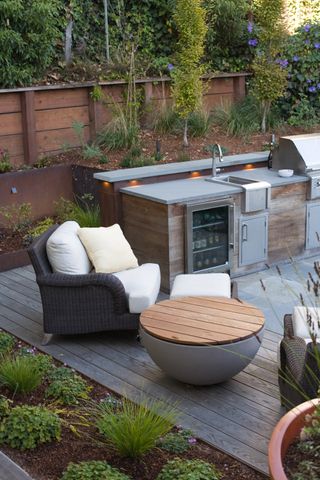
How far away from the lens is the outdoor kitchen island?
21.9ft

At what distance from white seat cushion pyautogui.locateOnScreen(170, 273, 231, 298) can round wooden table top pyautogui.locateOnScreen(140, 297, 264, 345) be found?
22 centimetres

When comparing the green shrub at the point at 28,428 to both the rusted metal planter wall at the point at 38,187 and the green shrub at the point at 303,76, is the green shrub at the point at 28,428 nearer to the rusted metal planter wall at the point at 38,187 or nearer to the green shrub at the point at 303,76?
the rusted metal planter wall at the point at 38,187

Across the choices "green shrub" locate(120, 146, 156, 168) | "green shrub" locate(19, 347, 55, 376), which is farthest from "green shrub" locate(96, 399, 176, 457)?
"green shrub" locate(120, 146, 156, 168)

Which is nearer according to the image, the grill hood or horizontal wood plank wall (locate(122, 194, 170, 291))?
horizontal wood plank wall (locate(122, 194, 170, 291))

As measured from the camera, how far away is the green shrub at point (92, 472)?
11.1 ft

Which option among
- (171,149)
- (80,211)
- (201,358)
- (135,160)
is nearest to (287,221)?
(135,160)

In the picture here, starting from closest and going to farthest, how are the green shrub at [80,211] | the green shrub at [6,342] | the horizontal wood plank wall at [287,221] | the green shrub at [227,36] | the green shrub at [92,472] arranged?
the green shrub at [92,472] < the green shrub at [6,342] < the horizontal wood plank wall at [287,221] < the green shrub at [80,211] < the green shrub at [227,36]

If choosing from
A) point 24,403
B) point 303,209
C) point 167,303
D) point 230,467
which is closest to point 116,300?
point 167,303

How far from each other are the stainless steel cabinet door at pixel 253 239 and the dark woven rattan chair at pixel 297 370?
2.70 meters

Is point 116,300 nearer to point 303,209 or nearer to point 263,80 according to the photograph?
point 303,209

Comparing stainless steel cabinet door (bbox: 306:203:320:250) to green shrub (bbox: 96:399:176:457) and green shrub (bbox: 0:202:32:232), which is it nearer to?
green shrub (bbox: 0:202:32:232)

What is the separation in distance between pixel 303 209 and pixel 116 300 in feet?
10.3

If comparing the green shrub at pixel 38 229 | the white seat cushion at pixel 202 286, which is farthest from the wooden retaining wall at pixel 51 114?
the white seat cushion at pixel 202 286

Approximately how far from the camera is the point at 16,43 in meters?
8.60
